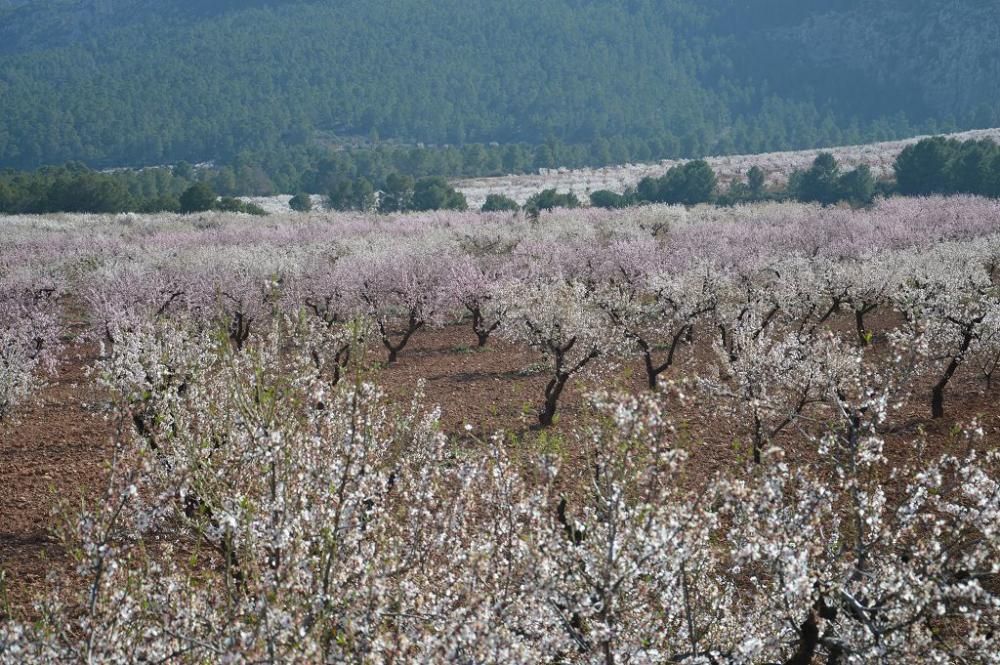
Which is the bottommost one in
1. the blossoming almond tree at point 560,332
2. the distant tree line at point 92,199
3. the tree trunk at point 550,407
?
the distant tree line at point 92,199

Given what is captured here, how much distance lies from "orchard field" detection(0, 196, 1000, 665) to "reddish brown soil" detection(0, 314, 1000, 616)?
143 mm

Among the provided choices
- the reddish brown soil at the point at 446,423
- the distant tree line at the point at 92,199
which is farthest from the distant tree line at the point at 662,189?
the reddish brown soil at the point at 446,423

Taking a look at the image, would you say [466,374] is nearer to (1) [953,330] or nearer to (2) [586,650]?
(1) [953,330]

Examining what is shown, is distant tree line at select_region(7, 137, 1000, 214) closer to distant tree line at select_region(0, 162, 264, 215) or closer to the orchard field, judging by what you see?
distant tree line at select_region(0, 162, 264, 215)

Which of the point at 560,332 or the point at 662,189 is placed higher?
the point at 560,332

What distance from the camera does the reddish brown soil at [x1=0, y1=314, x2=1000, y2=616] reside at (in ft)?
57.3

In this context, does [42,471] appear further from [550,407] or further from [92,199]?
[92,199]

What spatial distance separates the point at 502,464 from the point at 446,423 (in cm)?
1570

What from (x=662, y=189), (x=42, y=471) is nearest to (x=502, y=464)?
(x=42, y=471)

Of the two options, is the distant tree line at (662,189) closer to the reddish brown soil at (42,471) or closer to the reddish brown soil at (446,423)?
the reddish brown soil at (446,423)

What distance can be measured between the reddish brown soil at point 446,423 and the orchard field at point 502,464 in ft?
0.47

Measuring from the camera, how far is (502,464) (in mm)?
9656

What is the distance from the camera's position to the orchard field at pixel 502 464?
808 centimetres

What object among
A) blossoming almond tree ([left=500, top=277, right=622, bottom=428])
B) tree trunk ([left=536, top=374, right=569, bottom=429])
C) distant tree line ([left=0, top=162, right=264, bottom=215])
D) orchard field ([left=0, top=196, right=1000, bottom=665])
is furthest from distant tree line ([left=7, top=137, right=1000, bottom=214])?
tree trunk ([left=536, top=374, right=569, bottom=429])
